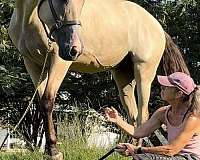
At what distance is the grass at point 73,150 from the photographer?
22.6 feet

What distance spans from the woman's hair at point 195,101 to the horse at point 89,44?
114 cm

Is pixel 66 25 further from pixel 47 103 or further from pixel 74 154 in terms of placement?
Answer: pixel 74 154

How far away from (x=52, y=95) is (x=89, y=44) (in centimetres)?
88

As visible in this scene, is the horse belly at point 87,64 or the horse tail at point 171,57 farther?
the horse tail at point 171,57

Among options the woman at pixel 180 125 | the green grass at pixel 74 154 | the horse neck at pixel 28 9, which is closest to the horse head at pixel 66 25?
A: the horse neck at pixel 28 9

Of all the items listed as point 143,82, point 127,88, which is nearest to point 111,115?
point 143,82

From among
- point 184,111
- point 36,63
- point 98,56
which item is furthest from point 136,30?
point 184,111

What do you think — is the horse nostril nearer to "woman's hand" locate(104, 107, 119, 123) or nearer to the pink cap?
"woman's hand" locate(104, 107, 119, 123)

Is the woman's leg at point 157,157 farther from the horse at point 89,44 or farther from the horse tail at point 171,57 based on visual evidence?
the horse tail at point 171,57

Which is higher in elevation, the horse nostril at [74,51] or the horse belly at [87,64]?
the horse nostril at [74,51]

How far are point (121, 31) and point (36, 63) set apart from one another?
1.30 m

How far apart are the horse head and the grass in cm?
198

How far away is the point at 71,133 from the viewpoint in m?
7.61

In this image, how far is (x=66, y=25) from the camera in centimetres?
502
